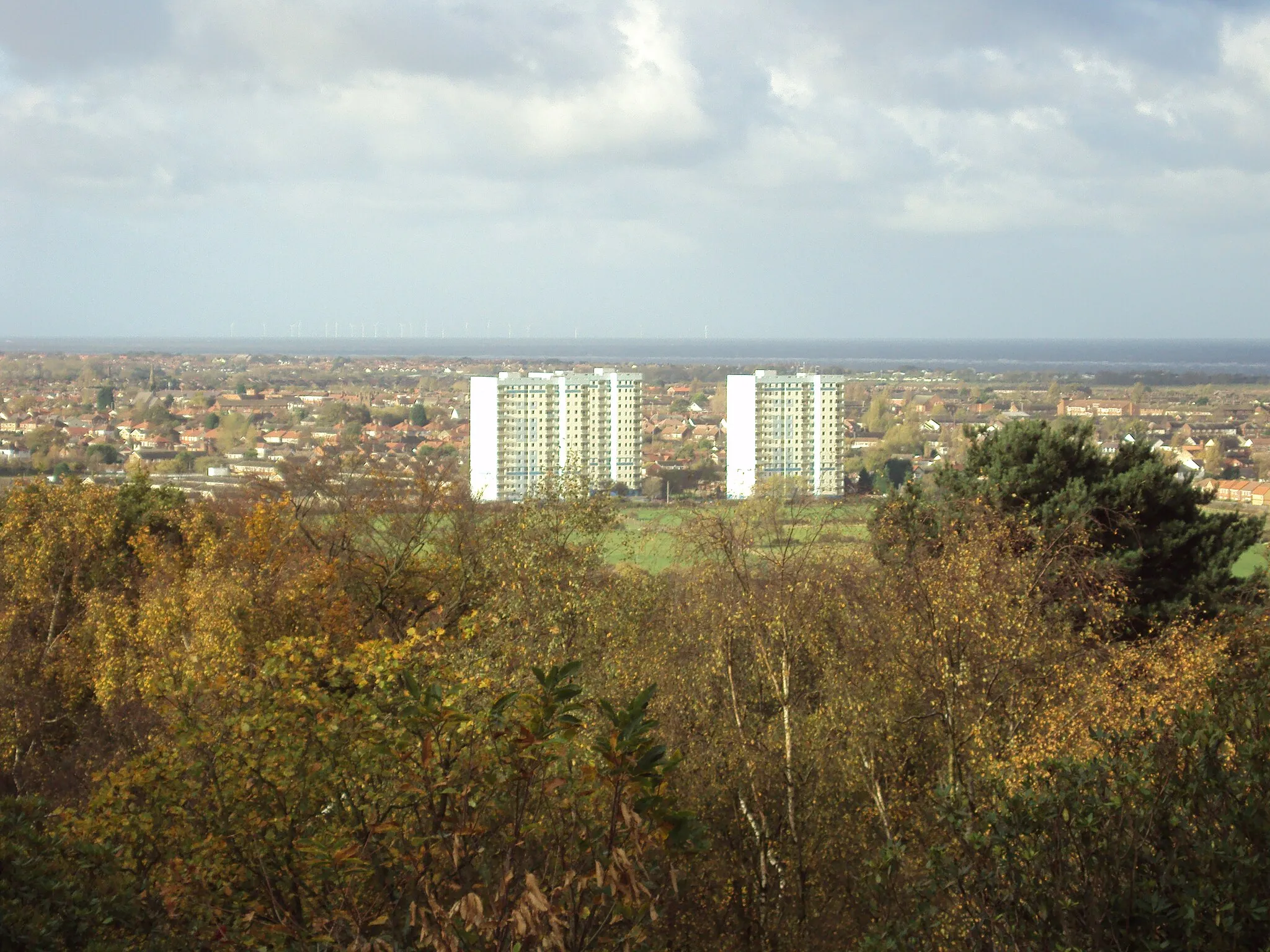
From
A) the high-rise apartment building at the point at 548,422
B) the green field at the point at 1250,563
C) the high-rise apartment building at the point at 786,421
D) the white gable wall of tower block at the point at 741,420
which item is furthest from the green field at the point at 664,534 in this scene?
the white gable wall of tower block at the point at 741,420

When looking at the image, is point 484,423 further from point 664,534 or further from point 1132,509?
point 1132,509

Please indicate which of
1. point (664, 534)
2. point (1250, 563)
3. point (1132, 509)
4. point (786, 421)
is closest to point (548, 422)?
point (786, 421)

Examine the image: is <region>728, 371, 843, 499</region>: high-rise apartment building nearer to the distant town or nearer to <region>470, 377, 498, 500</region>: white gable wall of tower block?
the distant town

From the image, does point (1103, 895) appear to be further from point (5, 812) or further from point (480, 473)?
point (480, 473)

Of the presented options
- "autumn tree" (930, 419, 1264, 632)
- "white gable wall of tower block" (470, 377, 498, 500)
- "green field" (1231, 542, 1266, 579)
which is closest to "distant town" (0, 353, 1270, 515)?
"white gable wall of tower block" (470, 377, 498, 500)

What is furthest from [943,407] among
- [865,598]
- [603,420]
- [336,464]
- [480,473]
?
[865,598]

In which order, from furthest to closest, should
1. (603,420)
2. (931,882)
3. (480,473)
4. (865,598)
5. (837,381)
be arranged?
(837,381) → (603,420) → (480,473) → (865,598) → (931,882)
